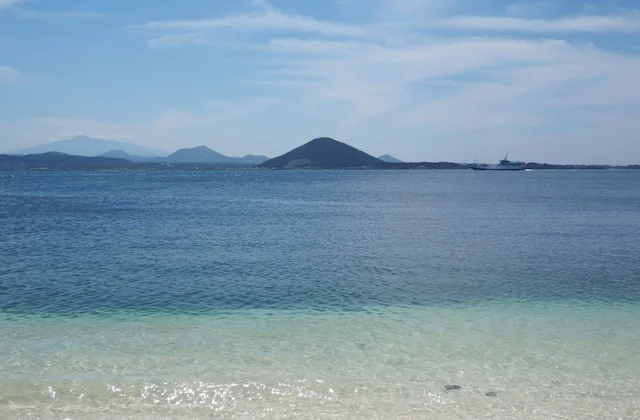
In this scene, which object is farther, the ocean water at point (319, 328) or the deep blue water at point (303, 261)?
the deep blue water at point (303, 261)

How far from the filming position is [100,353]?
51.1 feet

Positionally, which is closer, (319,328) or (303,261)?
(319,328)

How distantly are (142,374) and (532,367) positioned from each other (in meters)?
10.3

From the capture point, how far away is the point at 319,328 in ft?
59.5

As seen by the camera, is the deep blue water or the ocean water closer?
the ocean water

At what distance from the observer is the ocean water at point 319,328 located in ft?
41.2

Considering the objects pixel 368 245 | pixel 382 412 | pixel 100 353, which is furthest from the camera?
pixel 368 245

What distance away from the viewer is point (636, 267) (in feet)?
97.3

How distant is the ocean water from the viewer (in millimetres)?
12555

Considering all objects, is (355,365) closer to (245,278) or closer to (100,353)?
(100,353)

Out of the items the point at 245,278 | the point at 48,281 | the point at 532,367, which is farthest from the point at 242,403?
the point at 48,281

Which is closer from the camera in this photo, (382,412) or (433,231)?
(382,412)

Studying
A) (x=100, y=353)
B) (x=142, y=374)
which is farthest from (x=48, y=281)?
(x=142, y=374)

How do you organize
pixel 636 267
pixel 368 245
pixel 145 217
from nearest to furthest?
pixel 636 267, pixel 368 245, pixel 145 217
